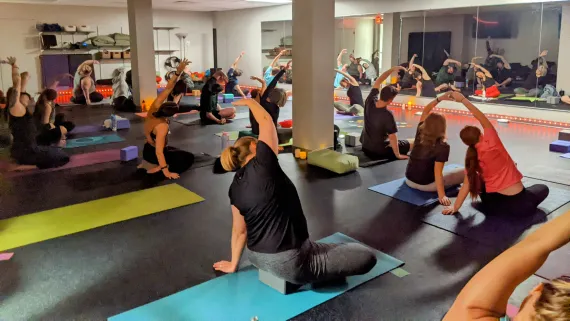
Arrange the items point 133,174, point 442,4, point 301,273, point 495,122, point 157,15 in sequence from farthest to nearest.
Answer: point 157,15
point 442,4
point 495,122
point 133,174
point 301,273

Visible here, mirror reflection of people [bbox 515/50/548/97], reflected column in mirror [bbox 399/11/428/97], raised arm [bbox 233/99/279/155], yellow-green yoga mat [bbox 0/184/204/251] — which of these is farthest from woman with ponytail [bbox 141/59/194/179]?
mirror reflection of people [bbox 515/50/548/97]

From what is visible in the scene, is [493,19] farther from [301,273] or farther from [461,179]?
[301,273]

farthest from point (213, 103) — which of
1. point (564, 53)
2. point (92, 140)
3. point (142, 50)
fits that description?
point (564, 53)

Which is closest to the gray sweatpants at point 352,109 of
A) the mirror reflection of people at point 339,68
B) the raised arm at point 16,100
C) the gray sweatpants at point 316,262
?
the mirror reflection of people at point 339,68

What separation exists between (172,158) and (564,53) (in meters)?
7.58

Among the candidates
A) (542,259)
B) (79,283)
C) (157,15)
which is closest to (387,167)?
(79,283)

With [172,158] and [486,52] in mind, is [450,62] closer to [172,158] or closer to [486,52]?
[486,52]

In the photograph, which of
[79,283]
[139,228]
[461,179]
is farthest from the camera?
[461,179]

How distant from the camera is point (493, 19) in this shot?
974cm

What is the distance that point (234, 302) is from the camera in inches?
116

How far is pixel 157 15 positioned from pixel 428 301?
1481 cm

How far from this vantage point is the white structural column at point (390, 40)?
11453 mm

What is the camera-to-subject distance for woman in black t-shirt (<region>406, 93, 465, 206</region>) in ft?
15.1

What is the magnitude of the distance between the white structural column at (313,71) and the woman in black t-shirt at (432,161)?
1.72m
